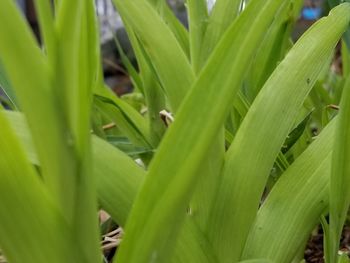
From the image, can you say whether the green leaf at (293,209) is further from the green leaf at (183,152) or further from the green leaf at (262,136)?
the green leaf at (183,152)

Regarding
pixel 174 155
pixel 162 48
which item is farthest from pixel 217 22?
pixel 174 155

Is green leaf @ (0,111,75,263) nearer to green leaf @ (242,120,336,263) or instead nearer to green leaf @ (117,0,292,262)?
green leaf @ (117,0,292,262)

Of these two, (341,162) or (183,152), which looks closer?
(183,152)

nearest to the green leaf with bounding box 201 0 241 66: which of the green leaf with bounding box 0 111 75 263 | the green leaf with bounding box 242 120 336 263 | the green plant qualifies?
the green plant

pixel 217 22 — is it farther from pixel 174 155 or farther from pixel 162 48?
pixel 174 155

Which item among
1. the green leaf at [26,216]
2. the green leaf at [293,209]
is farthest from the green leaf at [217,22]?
the green leaf at [26,216]

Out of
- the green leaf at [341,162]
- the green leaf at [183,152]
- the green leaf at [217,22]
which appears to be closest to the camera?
the green leaf at [183,152]

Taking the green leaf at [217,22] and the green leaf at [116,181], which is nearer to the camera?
the green leaf at [116,181]

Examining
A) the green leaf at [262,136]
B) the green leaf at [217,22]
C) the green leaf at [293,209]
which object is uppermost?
the green leaf at [217,22]
